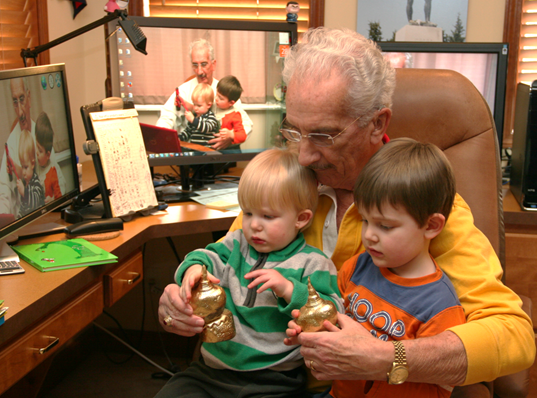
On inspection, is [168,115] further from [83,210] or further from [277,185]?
[277,185]

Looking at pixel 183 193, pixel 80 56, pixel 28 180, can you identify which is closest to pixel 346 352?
pixel 28 180

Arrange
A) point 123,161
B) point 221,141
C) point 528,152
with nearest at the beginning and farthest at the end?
point 123,161 → point 528,152 → point 221,141

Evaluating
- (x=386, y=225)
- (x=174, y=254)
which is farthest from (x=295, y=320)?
(x=174, y=254)

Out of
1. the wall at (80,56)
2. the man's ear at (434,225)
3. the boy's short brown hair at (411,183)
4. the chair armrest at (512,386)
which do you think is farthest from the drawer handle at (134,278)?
the wall at (80,56)

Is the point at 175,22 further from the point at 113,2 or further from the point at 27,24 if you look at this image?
the point at 27,24

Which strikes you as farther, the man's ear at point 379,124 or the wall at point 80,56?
the wall at point 80,56

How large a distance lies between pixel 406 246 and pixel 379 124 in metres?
0.37

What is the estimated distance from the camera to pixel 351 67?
1.21 metres

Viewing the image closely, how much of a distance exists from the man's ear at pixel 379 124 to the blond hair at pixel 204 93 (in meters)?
0.90

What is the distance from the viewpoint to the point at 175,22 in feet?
6.52

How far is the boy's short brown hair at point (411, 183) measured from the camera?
40.7 inches

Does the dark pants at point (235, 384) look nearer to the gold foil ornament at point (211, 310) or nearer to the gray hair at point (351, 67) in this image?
the gold foil ornament at point (211, 310)

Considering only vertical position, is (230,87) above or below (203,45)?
below

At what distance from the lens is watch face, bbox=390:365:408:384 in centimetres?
98
